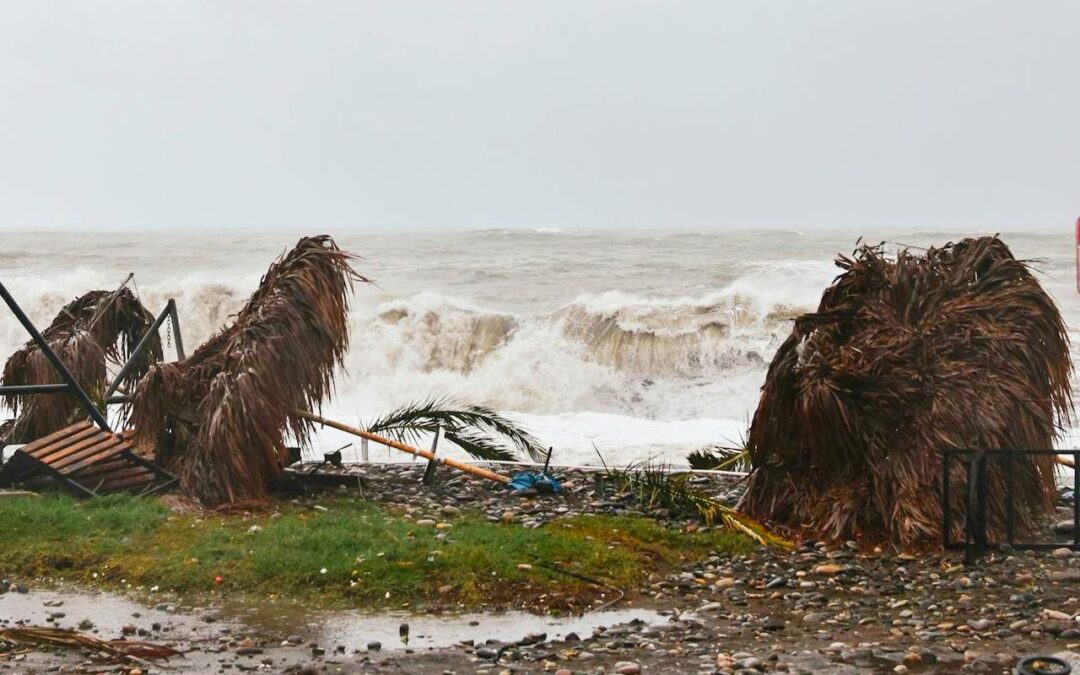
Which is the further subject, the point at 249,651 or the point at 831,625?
the point at 831,625

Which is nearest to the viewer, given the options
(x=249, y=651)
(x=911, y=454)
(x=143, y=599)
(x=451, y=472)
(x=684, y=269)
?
(x=249, y=651)

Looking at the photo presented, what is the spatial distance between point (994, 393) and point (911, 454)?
915 millimetres

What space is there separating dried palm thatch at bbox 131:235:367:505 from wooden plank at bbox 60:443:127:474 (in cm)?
31

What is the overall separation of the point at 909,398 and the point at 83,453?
7.59 m

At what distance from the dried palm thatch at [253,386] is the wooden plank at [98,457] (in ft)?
1.00

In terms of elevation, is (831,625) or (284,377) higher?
(284,377)

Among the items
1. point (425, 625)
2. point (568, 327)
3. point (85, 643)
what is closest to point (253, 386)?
A: point (425, 625)

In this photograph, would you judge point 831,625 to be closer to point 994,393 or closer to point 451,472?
point 994,393

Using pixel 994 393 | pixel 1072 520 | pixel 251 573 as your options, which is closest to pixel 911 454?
pixel 994 393

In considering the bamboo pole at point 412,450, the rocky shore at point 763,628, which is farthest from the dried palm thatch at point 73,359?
the rocky shore at point 763,628

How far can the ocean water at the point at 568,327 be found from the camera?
2541 cm

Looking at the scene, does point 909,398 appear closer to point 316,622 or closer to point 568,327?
point 316,622

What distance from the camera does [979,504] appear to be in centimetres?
1025

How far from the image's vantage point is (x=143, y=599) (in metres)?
9.48
